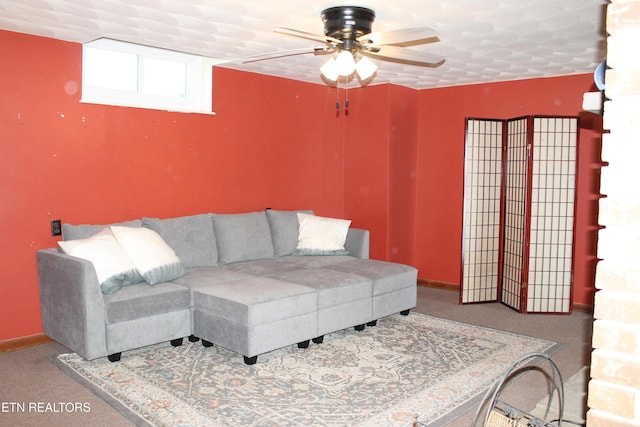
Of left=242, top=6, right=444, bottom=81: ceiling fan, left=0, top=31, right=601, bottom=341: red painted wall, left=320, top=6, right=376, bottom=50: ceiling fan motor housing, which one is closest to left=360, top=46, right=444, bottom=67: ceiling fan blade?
left=242, top=6, right=444, bottom=81: ceiling fan

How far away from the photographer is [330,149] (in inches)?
242

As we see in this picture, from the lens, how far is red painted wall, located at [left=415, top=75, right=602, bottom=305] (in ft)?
16.7

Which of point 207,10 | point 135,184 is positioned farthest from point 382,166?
point 207,10

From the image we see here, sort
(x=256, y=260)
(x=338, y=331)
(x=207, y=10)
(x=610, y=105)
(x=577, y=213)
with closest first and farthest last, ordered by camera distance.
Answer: (x=610, y=105), (x=207, y=10), (x=338, y=331), (x=256, y=260), (x=577, y=213)

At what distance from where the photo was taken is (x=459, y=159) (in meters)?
5.89

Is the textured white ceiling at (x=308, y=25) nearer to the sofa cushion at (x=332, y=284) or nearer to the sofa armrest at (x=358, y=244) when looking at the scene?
the sofa armrest at (x=358, y=244)

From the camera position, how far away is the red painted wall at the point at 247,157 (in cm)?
387

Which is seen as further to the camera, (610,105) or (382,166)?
(382,166)

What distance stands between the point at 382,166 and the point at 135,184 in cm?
265

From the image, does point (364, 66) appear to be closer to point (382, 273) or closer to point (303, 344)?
point (382, 273)

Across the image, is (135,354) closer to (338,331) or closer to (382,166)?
(338,331)

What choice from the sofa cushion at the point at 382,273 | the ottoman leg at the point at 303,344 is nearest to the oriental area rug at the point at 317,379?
the ottoman leg at the point at 303,344

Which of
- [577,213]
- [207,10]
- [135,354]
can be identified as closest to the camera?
[207,10]

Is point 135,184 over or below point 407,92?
below
